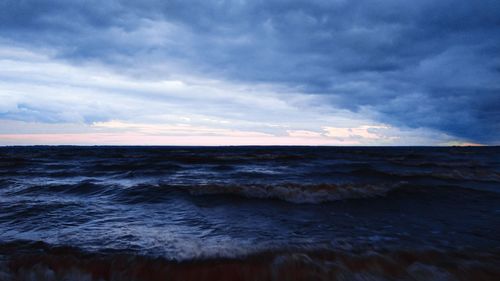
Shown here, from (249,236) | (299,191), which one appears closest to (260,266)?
(249,236)

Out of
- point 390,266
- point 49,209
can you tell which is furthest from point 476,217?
point 49,209

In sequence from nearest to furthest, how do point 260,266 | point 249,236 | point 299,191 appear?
point 260,266 → point 249,236 → point 299,191

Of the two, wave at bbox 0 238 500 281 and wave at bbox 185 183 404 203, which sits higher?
wave at bbox 185 183 404 203

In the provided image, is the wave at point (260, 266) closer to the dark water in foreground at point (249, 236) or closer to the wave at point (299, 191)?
the dark water in foreground at point (249, 236)

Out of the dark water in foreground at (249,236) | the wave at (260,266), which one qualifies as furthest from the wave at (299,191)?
the wave at (260,266)

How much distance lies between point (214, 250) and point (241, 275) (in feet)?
2.98

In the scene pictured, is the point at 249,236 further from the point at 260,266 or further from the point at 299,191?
the point at 299,191

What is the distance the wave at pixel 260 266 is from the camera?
413 centimetres

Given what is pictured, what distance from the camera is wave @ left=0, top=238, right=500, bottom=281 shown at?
4133 millimetres

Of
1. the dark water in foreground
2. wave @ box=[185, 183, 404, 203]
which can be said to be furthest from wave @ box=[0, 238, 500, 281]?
wave @ box=[185, 183, 404, 203]

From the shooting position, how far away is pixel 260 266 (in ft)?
14.4

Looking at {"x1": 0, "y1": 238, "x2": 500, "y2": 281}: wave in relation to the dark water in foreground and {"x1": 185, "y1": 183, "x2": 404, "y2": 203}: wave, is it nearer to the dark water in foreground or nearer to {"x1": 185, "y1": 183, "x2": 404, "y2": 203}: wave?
the dark water in foreground

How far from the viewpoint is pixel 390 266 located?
4406mm

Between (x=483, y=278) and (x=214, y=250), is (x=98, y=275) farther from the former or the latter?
(x=483, y=278)
